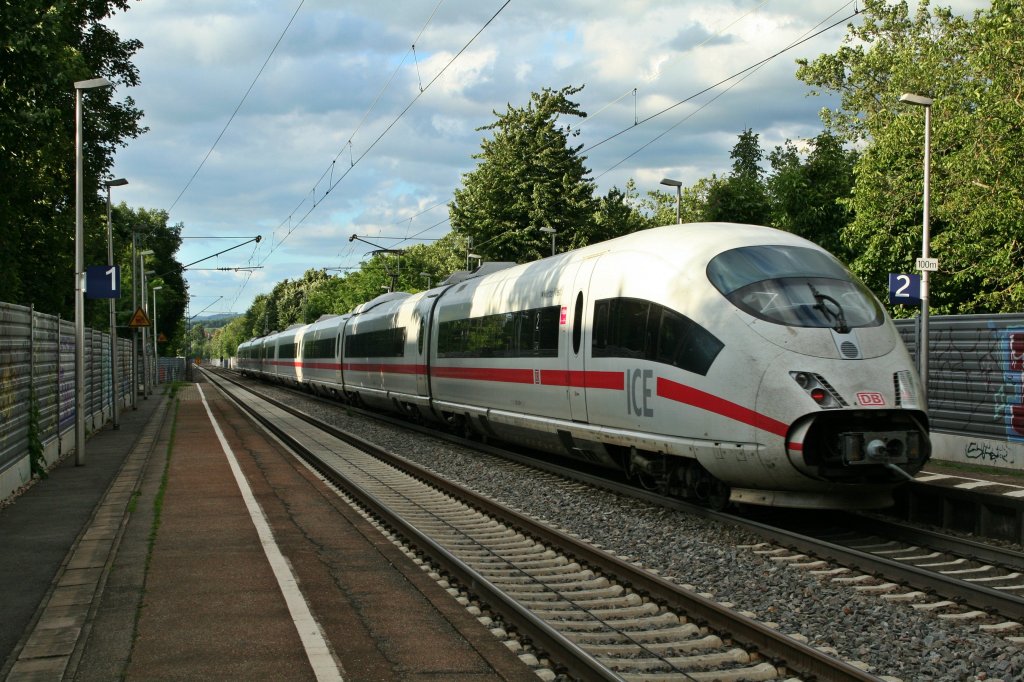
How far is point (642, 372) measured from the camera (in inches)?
421

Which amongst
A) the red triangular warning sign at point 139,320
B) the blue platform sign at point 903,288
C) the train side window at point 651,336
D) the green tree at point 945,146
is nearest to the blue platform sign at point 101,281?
the red triangular warning sign at point 139,320

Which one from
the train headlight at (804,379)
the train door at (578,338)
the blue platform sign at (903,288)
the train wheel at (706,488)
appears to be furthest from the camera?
the blue platform sign at (903,288)

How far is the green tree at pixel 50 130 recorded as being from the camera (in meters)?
16.7

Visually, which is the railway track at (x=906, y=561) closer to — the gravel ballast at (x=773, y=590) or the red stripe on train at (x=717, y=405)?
the gravel ballast at (x=773, y=590)

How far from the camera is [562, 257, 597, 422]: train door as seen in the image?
12.4m

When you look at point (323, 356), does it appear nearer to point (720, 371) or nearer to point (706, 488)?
point (706, 488)

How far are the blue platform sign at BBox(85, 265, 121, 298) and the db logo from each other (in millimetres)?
15726

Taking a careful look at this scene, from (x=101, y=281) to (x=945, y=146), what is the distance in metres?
21.0

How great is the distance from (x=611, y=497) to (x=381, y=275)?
7199 cm

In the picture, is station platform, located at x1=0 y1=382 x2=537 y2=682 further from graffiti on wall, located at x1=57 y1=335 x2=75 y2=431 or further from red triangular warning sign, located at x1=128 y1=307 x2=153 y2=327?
red triangular warning sign, located at x1=128 y1=307 x2=153 y2=327

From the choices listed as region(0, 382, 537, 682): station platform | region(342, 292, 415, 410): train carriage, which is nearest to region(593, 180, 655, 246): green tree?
region(342, 292, 415, 410): train carriage

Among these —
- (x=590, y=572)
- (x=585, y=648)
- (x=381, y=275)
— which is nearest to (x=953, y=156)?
(x=590, y=572)

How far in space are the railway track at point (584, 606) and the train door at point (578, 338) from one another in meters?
1.85

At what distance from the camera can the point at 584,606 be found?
6.97 m
